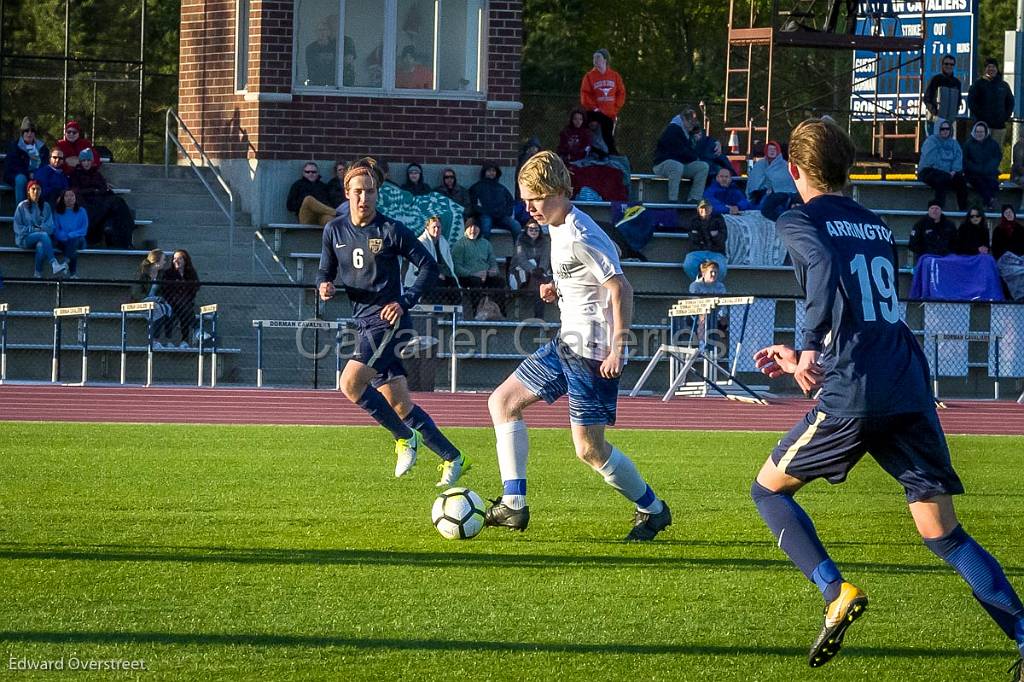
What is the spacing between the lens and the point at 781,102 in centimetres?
4497

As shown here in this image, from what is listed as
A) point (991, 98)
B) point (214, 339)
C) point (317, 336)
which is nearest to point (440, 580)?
point (214, 339)

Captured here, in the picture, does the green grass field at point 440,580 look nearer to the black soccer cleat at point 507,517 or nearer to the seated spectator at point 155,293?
the black soccer cleat at point 507,517

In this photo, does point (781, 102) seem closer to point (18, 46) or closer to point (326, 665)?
point (18, 46)

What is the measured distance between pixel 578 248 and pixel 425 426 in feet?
9.42

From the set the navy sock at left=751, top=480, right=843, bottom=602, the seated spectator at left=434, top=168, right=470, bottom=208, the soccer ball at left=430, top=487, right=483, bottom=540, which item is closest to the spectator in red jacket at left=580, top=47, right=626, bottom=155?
the seated spectator at left=434, top=168, right=470, bottom=208

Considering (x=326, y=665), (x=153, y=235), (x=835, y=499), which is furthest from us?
(x=153, y=235)

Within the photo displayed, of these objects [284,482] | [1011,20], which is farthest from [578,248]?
[1011,20]

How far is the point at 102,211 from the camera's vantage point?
2195cm

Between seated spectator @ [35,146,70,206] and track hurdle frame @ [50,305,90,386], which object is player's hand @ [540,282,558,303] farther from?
seated spectator @ [35,146,70,206]

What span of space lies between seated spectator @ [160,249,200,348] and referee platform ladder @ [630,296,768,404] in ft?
18.6

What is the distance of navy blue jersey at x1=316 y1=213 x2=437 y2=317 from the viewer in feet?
33.8

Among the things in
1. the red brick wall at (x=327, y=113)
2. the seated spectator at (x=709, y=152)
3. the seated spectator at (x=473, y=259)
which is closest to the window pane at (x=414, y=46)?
the red brick wall at (x=327, y=113)

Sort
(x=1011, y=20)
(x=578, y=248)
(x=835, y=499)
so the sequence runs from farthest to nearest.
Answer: (x=1011, y=20) → (x=835, y=499) → (x=578, y=248)

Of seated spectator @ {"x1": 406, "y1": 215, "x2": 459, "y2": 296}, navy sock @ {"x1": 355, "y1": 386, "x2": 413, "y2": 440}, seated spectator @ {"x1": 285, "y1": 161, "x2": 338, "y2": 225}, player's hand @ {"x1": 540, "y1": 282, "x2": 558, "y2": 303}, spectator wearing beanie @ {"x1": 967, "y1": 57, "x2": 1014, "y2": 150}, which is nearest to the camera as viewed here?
player's hand @ {"x1": 540, "y1": 282, "x2": 558, "y2": 303}
